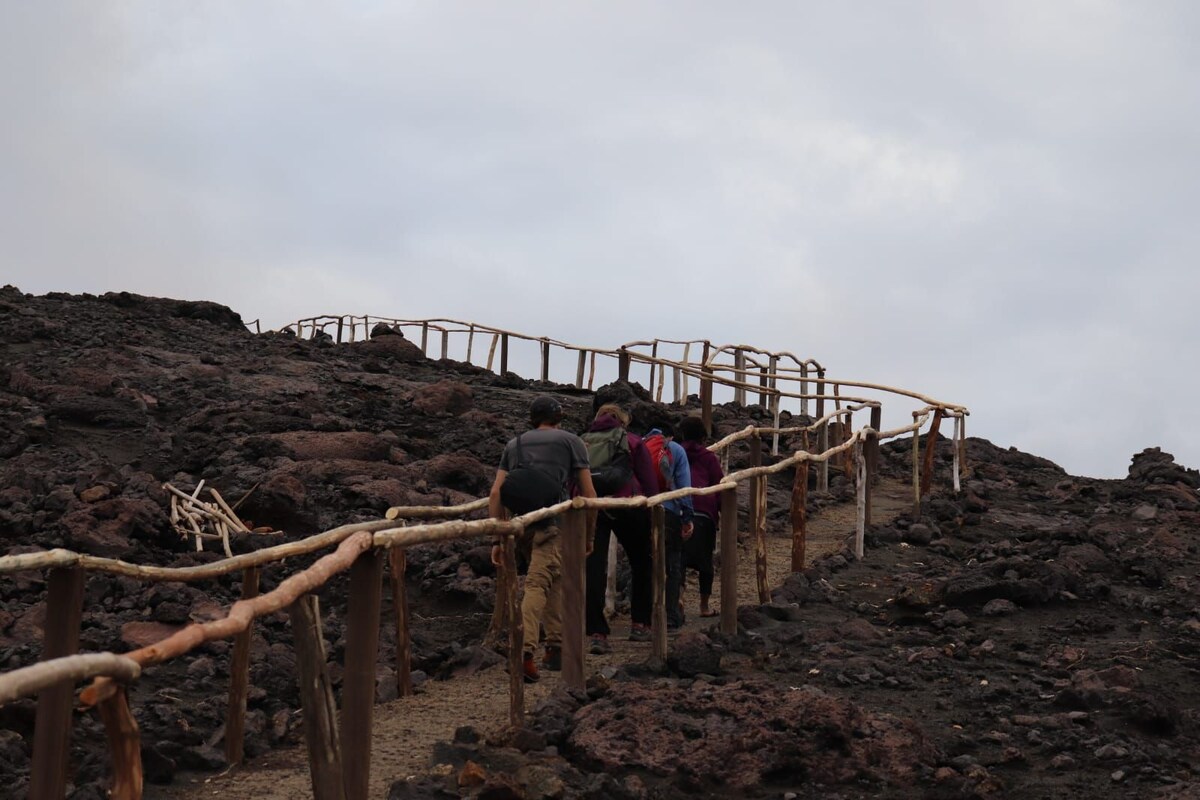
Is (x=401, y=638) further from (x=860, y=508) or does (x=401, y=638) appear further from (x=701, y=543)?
(x=860, y=508)

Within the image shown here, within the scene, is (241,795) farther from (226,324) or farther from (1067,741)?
(226,324)

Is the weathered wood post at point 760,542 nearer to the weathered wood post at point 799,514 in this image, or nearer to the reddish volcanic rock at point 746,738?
the weathered wood post at point 799,514

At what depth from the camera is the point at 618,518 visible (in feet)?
29.0

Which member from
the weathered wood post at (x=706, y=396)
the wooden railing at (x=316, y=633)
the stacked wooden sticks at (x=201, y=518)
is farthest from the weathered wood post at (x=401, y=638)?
the weathered wood post at (x=706, y=396)

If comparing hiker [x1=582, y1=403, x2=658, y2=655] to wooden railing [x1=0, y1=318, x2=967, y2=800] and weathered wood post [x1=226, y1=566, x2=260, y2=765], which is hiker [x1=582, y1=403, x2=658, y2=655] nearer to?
wooden railing [x1=0, y1=318, x2=967, y2=800]

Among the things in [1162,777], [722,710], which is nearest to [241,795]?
[722,710]

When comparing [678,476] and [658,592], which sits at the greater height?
[678,476]

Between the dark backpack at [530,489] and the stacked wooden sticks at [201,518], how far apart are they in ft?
15.1

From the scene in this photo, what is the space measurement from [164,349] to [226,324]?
17.3 ft

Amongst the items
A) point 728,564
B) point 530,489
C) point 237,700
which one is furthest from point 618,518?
point 237,700

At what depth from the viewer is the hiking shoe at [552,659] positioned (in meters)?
7.81

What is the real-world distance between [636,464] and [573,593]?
5.59 ft

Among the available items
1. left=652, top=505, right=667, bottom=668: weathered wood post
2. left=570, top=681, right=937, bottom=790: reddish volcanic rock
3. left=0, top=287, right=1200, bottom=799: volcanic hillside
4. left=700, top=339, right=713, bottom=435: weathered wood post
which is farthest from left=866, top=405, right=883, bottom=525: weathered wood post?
left=570, top=681, right=937, bottom=790: reddish volcanic rock

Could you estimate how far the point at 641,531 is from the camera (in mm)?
8828
